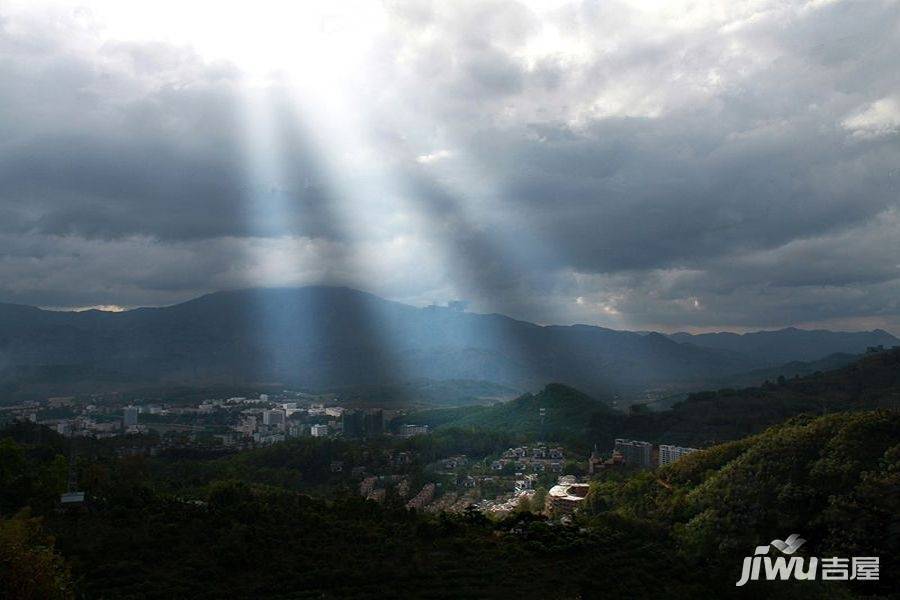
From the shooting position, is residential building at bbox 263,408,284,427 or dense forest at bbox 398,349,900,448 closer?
dense forest at bbox 398,349,900,448

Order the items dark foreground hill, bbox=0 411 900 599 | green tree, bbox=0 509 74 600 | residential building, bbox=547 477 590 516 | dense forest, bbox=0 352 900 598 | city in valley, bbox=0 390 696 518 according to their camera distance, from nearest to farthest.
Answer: green tree, bbox=0 509 74 600, dense forest, bbox=0 352 900 598, dark foreground hill, bbox=0 411 900 599, residential building, bbox=547 477 590 516, city in valley, bbox=0 390 696 518

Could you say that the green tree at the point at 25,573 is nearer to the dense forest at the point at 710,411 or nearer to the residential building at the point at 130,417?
the dense forest at the point at 710,411


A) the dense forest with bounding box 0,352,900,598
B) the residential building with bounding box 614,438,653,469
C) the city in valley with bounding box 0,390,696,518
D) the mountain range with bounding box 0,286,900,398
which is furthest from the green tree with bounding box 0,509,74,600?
the mountain range with bounding box 0,286,900,398

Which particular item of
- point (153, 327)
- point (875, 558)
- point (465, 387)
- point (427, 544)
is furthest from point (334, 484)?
point (153, 327)

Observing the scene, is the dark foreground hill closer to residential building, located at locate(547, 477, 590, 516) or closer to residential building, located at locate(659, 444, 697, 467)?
residential building, located at locate(547, 477, 590, 516)

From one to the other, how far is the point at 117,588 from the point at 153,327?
150 metres

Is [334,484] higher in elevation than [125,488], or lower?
lower

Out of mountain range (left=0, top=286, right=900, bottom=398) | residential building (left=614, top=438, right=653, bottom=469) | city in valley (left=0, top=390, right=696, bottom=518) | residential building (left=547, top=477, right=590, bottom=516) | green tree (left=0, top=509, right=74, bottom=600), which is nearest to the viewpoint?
green tree (left=0, top=509, right=74, bottom=600)

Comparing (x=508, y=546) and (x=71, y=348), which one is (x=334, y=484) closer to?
(x=508, y=546)

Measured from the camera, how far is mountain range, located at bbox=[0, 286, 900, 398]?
412 ft

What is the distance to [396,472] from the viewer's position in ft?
142

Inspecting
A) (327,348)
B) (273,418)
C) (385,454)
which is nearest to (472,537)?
(385,454)

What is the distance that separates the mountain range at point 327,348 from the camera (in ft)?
412

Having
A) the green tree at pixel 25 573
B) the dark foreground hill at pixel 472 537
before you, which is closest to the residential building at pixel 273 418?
the dark foreground hill at pixel 472 537
